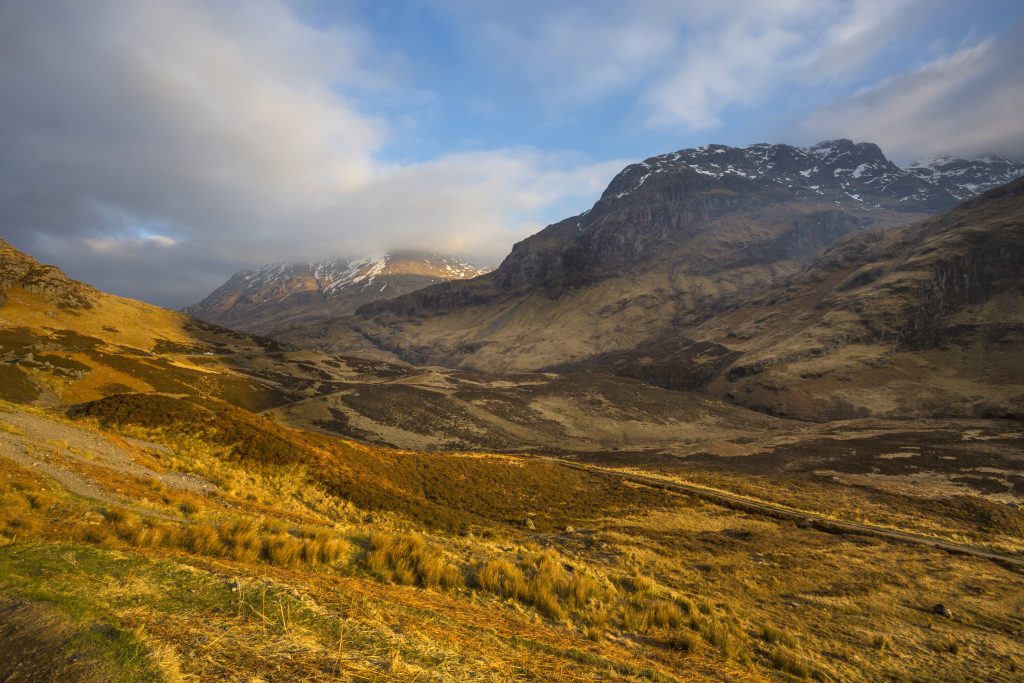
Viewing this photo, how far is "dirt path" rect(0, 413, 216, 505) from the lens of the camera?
37.6 ft

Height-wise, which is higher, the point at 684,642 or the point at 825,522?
the point at 684,642

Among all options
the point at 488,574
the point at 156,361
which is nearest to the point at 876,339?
the point at 488,574

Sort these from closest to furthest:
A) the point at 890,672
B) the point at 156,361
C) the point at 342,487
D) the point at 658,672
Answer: the point at 658,672 → the point at 890,672 → the point at 342,487 → the point at 156,361

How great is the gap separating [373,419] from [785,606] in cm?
6603

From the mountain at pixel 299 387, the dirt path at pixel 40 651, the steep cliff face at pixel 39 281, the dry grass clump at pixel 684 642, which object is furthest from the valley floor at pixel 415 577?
the steep cliff face at pixel 39 281

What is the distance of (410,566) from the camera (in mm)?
10656

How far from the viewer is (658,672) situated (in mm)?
7027

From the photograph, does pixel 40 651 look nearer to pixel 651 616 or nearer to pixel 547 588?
pixel 547 588

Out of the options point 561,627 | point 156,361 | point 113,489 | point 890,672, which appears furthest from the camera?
point 156,361

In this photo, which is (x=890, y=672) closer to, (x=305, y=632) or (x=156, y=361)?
(x=305, y=632)

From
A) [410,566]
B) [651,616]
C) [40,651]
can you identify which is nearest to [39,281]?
[410,566]

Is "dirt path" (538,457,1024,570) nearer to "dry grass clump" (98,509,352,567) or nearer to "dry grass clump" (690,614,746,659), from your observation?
"dry grass clump" (690,614,746,659)

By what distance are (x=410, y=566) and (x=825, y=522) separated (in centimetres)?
2741

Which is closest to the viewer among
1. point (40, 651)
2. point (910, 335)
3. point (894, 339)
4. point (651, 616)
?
point (40, 651)
